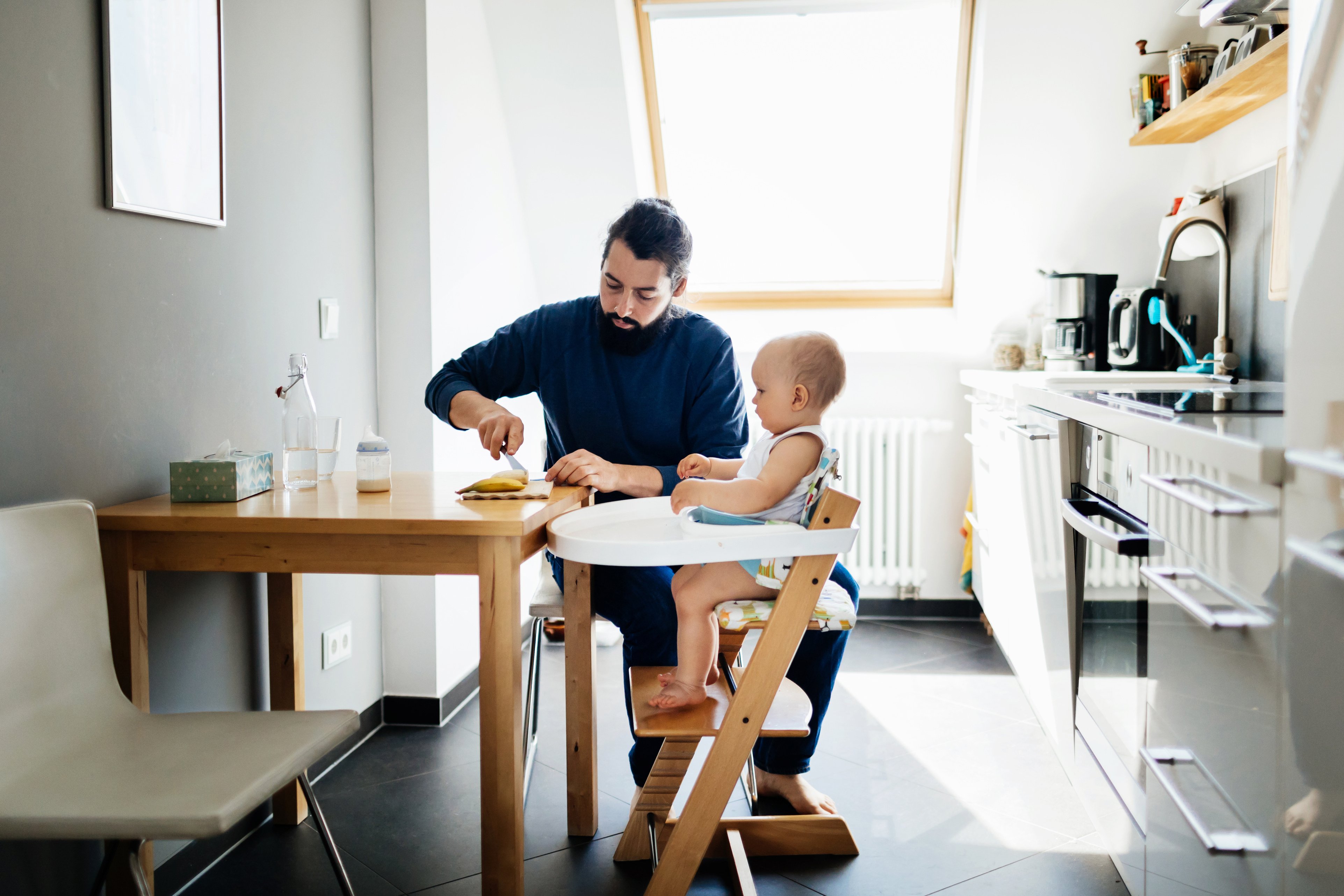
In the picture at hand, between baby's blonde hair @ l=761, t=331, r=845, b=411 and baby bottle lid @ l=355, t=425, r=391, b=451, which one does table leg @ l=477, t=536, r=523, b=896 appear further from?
baby's blonde hair @ l=761, t=331, r=845, b=411

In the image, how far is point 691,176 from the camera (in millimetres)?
4008

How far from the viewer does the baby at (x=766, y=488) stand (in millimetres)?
1635

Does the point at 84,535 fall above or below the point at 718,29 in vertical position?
below

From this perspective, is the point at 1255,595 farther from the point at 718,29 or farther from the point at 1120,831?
the point at 718,29

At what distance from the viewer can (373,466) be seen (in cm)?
184

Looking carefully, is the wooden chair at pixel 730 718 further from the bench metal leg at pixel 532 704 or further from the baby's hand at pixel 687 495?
the bench metal leg at pixel 532 704

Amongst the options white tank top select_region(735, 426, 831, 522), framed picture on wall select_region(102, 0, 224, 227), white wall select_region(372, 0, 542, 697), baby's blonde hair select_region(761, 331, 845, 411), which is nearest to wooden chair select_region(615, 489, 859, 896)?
white tank top select_region(735, 426, 831, 522)

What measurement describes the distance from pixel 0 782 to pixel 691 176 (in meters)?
3.30

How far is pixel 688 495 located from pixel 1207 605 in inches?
30.6

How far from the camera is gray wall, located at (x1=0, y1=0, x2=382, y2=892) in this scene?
152cm

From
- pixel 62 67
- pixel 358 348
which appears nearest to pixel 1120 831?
pixel 358 348

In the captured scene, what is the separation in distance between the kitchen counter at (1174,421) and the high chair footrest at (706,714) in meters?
0.71

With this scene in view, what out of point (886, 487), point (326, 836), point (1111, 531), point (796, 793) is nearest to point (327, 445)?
point (326, 836)

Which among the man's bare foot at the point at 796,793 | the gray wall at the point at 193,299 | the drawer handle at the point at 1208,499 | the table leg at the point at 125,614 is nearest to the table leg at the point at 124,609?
the table leg at the point at 125,614
